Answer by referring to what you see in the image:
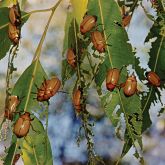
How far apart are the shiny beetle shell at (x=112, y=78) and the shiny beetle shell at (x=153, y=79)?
5.2 inches

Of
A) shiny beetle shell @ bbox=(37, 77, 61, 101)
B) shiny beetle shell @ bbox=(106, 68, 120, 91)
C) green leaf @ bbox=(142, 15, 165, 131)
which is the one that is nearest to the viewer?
shiny beetle shell @ bbox=(106, 68, 120, 91)

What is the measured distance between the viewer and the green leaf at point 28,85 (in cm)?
108

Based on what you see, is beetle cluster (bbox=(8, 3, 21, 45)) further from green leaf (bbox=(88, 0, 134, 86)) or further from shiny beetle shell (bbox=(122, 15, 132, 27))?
shiny beetle shell (bbox=(122, 15, 132, 27))

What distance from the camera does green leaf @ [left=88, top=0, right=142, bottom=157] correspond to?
0.95m

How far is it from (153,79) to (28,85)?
0.27 m

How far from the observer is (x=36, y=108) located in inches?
43.1

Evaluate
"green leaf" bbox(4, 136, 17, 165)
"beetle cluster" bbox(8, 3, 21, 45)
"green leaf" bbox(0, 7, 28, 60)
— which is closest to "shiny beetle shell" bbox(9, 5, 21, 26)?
"beetle cluster" bbox(8, 3, 21, 45)

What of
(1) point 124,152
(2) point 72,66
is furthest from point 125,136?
(2) point 72,66

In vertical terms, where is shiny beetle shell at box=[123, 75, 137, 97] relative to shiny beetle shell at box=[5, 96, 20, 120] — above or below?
above

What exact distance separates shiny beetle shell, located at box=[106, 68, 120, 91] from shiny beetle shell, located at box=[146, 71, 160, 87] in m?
0.13

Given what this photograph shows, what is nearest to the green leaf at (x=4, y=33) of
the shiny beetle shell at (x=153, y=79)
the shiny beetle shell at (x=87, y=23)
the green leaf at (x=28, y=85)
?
the green leaf at (x=28, y=85)

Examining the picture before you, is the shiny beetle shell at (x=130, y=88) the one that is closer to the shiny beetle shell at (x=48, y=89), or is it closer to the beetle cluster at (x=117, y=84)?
the beetle cluster at (x=117, y=84)

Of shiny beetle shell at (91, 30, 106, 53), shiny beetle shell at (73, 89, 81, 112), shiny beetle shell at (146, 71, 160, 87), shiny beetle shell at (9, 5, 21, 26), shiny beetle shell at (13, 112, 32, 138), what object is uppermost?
shiny beetle shell at (9, 5, 21, 26)

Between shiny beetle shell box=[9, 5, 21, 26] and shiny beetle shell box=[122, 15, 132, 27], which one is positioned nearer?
shiny beetle shell box=[9, 5, 21, 26]
